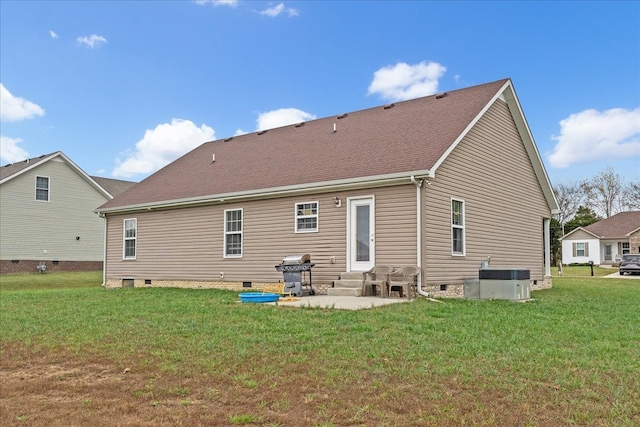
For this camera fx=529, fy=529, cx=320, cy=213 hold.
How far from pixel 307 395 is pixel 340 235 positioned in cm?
895

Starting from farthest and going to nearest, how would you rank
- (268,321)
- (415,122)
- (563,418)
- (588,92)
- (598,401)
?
(588,92) < (415,122) < (268,321) < (598,401) < (563,418)

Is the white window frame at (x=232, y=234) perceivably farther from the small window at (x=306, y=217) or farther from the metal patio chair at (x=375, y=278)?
the metal patio chair at (x=375, y=278)

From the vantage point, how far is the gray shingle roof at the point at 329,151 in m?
13.5

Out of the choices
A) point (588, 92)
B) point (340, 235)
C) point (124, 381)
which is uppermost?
point (588, 92)

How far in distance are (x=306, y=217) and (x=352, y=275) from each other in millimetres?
2328

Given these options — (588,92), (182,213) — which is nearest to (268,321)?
(182,213)

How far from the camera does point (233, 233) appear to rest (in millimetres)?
16172

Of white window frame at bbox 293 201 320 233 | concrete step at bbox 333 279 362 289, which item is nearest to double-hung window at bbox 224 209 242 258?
white window frame at bbox 293 201 320 233

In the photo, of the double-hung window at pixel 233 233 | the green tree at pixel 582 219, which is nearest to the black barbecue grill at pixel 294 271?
the double-hung window at pixel 233 233

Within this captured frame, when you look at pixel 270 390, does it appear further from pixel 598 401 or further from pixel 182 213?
pixel 182 213

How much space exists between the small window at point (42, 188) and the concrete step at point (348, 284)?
24.3m

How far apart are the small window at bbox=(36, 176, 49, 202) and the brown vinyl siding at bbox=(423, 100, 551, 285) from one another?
26029 mm

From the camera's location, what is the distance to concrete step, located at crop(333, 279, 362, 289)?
1266cm

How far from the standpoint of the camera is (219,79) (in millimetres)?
20766
